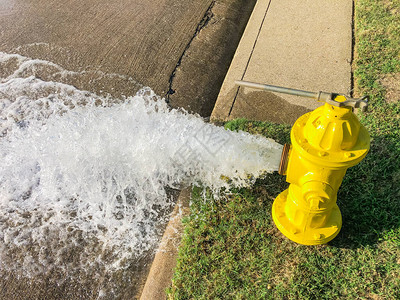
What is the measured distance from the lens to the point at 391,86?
3.70 metres

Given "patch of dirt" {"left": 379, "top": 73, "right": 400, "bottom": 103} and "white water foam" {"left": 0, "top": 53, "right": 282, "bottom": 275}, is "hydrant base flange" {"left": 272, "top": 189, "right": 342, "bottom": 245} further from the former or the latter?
"patch of dirt" {"left": 379, "top": 73, "right": 400, "bottom": 103}

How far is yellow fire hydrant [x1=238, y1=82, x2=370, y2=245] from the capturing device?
1988 mm

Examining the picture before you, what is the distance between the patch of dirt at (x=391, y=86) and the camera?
11.7 feet

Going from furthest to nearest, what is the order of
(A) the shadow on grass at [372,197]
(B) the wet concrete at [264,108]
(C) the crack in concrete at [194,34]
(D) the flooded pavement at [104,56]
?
(C) the crack in concrete at [194,34] < (B) the wet concrete at [264,108] < (D) the flooded pavement at [104,56] < (A) the shadow on grass at [372,197]

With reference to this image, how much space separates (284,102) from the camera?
373 centimetres

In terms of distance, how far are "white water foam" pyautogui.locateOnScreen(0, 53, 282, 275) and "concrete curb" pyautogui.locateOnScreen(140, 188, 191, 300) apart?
10cm

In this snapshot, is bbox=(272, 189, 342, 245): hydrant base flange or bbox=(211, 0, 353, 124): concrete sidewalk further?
bbox=(211, 0, 353, 124): concrete sidewalk

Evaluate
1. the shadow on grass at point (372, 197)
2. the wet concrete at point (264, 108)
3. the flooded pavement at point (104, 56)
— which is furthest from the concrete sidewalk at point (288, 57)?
the shadow on grass at point (372, 197)

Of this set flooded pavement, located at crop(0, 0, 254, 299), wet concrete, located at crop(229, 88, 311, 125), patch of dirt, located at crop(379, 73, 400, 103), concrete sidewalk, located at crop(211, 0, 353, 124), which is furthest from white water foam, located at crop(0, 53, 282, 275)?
patch of dirt, located at crop(379, 73, 400, 103)

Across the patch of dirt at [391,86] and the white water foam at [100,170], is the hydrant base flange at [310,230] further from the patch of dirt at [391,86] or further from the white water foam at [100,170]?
the patch of dirt at [391,86]

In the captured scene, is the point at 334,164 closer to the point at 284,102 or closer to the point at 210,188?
the point at 210,188

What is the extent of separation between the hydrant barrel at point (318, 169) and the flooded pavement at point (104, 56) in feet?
3.41

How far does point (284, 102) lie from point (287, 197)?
137 cm

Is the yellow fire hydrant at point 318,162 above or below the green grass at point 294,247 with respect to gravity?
above
